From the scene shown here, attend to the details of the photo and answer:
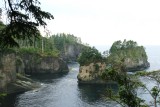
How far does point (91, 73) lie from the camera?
111 m

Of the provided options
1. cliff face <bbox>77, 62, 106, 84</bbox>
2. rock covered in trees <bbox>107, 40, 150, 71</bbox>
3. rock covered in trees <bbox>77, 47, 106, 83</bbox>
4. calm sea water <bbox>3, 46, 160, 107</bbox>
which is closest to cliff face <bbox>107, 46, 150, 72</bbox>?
rock covered in trees <bbox>107, 40, 150, 71</bbox>

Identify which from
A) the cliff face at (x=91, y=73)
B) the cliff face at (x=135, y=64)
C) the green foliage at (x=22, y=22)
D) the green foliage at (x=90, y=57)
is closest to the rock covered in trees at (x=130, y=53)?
the cliff face at (x=135, y=64)

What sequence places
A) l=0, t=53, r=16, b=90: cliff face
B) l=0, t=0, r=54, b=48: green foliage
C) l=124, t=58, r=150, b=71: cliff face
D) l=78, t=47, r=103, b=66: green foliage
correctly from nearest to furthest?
l=0, t=0, r=54, b=48: green foliage → l=0, t=53, r=16, b=90: cliff face → l=78, t=47, r=103, b=66: green foliage → l=124, t=58, r=150, b=71: cliff face

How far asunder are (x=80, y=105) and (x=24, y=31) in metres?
66.4

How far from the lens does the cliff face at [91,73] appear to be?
4338 inches

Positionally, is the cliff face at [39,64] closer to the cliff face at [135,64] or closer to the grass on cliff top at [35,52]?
the grass on cliff top at [35,52]

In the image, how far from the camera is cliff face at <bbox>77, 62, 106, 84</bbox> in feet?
362

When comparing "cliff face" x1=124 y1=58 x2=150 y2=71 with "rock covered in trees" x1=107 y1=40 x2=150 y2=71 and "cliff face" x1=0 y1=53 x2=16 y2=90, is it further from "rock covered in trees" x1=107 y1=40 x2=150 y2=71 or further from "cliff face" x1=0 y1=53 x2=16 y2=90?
"cliff face" x1=0 y1=53 x2=16 y2=90

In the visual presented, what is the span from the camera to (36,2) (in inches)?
386

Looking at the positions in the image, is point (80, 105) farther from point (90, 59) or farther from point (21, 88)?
point (90, 59)

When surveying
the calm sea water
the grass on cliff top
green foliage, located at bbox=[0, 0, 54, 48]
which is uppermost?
the grass on cliff top

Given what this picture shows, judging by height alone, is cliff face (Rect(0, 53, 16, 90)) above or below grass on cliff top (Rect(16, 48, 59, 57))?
below

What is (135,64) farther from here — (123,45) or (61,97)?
(61,97)

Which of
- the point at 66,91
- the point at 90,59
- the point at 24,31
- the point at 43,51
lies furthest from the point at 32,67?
the point at 24,31
